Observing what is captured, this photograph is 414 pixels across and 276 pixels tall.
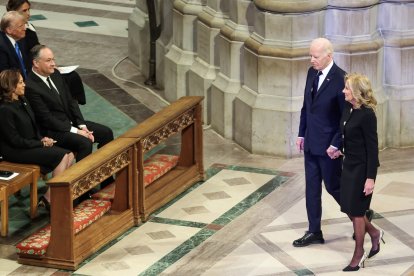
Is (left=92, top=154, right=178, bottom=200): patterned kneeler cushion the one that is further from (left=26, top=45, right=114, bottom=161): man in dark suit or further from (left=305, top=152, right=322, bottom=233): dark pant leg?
(left=305, top=152, right=322, bottom=233): dark pant leg

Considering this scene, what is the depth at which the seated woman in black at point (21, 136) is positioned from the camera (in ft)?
35.5

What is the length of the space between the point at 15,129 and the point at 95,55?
516cm

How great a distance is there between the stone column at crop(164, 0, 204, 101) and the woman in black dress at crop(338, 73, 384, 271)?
3.99 metres

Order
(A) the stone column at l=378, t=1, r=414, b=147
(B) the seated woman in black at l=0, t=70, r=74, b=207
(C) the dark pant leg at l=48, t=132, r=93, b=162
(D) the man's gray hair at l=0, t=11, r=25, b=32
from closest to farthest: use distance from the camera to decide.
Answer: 1. (B) the seated woman in black at l=0, t=70, r=74, b=207
2. (C) the dark pant leg at l=48, t=132, r=93, b=162
3. (D) the man's gray hair at l=0, t=11, r=25, b=32
4. (A) the stone column at l=378, t=1, r=414, b=147

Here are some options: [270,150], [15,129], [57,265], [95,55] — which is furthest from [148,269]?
[95,55]

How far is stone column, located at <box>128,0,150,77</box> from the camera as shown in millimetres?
15039

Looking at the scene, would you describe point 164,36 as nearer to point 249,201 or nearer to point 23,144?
point 249,201

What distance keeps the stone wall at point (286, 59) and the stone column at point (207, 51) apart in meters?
0.01

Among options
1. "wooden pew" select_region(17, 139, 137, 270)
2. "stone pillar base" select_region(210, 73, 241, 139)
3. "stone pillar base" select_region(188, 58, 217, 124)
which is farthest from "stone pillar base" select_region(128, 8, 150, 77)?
"wooden pew" select_region(17, 139, 137, 270)

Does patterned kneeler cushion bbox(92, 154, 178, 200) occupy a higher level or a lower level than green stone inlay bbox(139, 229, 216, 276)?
higher

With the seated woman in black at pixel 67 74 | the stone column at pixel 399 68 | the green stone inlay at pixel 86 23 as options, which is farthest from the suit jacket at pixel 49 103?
the green stone inlay at pixel 86 23

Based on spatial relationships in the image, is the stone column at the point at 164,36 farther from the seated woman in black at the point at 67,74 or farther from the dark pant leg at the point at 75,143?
the dark pant leg at the point at 75,143

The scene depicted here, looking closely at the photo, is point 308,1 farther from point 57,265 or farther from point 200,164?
point 57,265

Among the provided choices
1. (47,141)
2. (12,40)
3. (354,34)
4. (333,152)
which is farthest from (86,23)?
(333,152)
